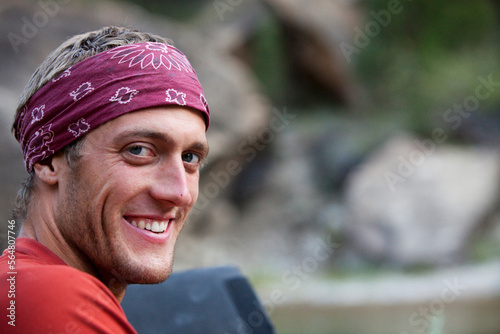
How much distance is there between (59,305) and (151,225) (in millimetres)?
330

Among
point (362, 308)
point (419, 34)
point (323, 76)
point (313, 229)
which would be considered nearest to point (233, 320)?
point (362, 308)

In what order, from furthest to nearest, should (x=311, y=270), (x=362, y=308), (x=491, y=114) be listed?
(x=491, y=114), (x=311, y=270), (x=362, y=308)

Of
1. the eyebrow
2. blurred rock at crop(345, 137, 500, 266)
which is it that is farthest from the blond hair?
blurred rock at crop(345, 137, 500, 266)

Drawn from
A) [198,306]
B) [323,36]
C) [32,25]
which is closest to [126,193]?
[198,306]

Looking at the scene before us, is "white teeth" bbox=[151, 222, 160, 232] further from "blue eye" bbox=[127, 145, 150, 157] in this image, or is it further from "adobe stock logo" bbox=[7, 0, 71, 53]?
"adobe stock logo" bbox=[7, 0, 71, 53]

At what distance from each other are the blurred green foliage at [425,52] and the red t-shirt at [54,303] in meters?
8.72

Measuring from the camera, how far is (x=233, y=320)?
1777mm

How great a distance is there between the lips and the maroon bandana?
232 mm

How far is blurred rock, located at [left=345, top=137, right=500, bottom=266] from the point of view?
710 centimetres

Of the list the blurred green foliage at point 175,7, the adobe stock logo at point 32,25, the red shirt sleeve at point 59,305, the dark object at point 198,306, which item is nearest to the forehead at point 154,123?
the red shirt sleeve at point 59,305

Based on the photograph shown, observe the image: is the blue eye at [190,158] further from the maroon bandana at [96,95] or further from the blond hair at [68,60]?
the blond hair at [68,60]

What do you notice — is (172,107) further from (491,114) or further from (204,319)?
(491,114)

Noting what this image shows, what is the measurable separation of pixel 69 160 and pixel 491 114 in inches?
333

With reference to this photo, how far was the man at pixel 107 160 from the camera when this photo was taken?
48.0 inches
